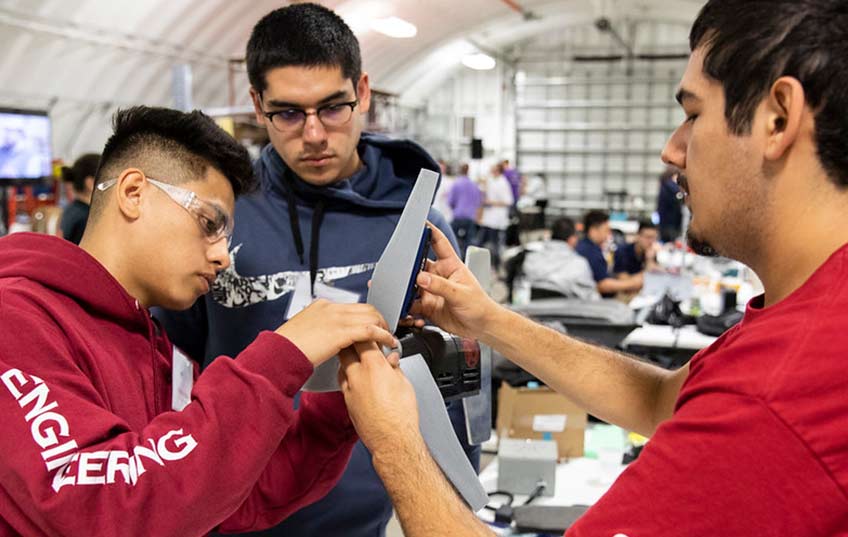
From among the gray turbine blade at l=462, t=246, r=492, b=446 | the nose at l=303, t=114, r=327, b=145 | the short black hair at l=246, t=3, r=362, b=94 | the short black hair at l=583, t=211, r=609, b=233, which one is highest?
the short black hair at l=246, t=3, r=362, b=94

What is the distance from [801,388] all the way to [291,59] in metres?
1.19

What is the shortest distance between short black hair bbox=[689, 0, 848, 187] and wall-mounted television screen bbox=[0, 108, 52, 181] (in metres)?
7.59

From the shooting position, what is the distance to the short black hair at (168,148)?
1309mm

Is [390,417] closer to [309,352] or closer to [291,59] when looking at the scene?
[309,352]

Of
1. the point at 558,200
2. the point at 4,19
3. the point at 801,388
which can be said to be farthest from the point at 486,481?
the point at 558,200

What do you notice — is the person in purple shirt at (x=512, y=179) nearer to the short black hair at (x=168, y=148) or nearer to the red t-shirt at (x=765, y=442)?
the short black hair at (x=168, y=148)

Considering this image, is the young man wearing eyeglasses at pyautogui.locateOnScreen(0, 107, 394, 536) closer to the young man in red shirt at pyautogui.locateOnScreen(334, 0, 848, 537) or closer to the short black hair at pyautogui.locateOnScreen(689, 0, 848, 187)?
the young man in red shirt at pyautogui.locateOnScreen(334, 0, 848, 537)

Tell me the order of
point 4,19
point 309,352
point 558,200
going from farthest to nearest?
point 558,200, point 4,19, point 309,352

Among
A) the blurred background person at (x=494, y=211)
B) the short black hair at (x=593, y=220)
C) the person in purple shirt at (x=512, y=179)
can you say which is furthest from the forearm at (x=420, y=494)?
the person in purple shirt at (x=512, y=179)

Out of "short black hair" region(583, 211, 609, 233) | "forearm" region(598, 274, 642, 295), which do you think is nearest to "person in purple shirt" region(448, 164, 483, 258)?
"short black hair" region(583, 211, 609, 233)

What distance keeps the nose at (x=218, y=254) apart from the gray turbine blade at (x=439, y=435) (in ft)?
1.12

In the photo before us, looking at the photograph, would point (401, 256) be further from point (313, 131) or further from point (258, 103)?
point (258, 103)

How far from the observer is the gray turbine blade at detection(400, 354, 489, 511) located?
1.23m

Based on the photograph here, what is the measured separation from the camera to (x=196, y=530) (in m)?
1.04
